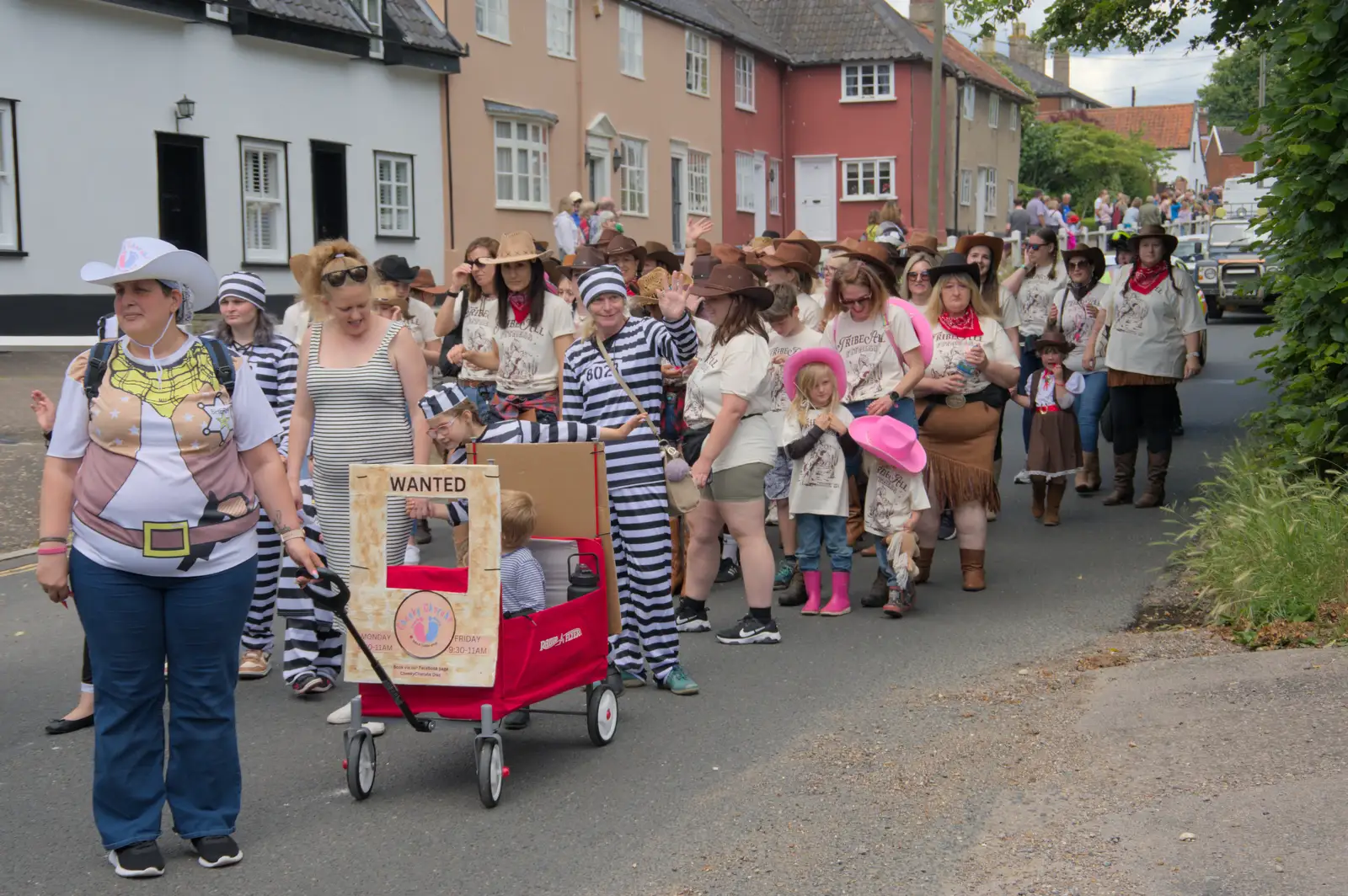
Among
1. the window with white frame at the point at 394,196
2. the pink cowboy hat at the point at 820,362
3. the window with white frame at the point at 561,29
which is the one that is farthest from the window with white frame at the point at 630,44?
the pink cowboy hat at the point at 820,362

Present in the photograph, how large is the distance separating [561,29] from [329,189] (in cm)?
921

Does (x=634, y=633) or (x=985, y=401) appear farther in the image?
(x=985, y=401)

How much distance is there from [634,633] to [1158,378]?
250 inches

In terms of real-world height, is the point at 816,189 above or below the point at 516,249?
above

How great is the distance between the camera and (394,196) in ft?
92.6

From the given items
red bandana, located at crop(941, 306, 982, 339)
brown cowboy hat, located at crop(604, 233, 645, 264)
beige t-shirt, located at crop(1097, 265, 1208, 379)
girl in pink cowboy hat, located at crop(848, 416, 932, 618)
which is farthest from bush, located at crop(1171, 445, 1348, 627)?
brown cowboy hat, located at crop(604, 233, 645, 264)

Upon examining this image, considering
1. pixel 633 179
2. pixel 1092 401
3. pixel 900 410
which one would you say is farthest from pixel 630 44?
pixel 900 410

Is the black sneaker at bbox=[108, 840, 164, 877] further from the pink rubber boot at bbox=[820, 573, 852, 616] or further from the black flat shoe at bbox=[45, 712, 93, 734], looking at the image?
the pink rubber boot at bbox=[820, 573, 852, 616]

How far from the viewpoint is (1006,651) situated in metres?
7.81

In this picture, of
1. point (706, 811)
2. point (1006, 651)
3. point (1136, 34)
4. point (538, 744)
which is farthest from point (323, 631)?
point (1136, 34)

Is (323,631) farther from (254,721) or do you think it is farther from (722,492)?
(722,492)

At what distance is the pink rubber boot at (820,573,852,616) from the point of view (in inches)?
346

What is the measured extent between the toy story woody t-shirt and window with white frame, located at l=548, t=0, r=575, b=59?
29181mm

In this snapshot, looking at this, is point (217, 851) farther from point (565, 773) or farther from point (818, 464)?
point (818, 464)
